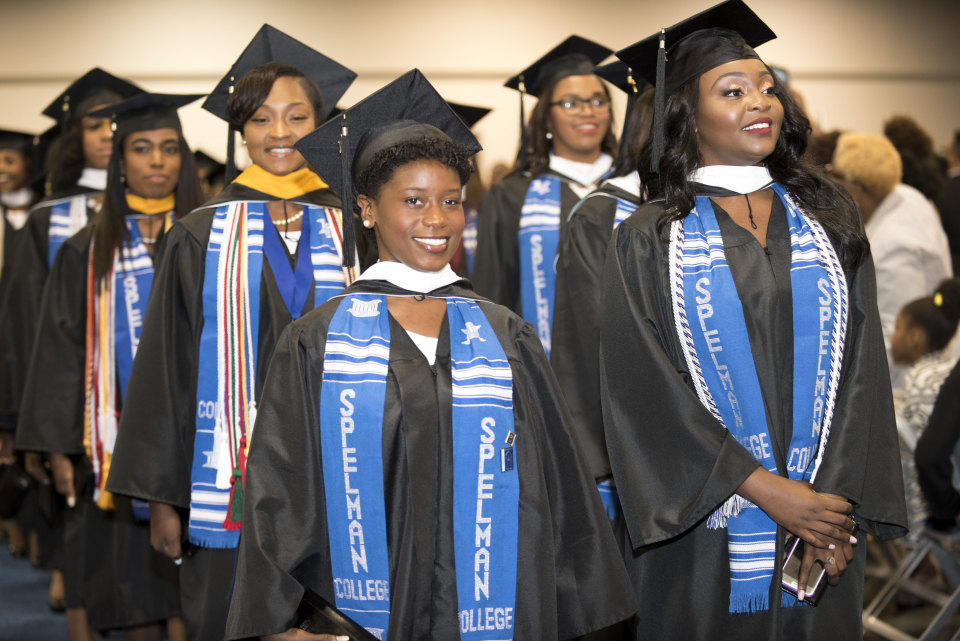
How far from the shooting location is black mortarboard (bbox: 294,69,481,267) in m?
2.26

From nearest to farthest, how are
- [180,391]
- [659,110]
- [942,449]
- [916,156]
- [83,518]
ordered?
[659,110], [180,391], [942,449], [83,518], [916,156]

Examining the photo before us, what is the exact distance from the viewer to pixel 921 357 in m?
4.00

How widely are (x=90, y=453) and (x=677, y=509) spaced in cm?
238

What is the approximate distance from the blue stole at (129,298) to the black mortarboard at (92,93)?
4.03 ft

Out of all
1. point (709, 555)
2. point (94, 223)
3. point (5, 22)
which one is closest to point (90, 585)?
point (94, 223)

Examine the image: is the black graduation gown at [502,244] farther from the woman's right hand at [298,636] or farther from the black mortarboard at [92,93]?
the woman's right hand at [298,636]

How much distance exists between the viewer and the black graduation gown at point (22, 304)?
4504 millimetres

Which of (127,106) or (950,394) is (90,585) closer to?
(127,106)

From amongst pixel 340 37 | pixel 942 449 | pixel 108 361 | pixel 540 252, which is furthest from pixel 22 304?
pixel 340 37

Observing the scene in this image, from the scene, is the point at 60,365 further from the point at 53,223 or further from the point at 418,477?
the point at 418,477

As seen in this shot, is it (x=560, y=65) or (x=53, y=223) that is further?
(x=53, y=223)

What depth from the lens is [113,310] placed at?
359 cm

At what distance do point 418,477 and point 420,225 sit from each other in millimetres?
570

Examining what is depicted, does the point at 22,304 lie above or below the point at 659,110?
below
